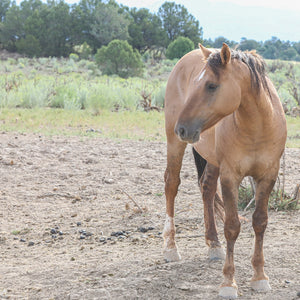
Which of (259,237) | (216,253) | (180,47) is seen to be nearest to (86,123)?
(216,253)

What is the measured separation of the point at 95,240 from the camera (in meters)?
5.20

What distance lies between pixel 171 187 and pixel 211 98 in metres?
1.80

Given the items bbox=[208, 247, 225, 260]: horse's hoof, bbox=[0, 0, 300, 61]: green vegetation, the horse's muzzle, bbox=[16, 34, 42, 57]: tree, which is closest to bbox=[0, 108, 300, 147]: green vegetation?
bbox=[208, 247, 225, 260]: horse's hoof

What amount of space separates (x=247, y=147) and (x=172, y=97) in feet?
4.76

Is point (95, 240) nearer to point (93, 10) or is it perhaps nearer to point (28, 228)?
point (28, 228)

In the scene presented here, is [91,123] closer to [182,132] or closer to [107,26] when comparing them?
[182,132]

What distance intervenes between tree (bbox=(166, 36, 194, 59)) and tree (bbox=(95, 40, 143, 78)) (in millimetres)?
11304

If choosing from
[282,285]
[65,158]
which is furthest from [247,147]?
[65,158]

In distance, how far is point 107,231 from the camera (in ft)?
17.8

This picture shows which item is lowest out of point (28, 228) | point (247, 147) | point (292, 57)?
point (28, 228)

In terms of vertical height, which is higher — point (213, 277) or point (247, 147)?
point (247, 147)

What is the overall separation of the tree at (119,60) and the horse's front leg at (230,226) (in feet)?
82.1

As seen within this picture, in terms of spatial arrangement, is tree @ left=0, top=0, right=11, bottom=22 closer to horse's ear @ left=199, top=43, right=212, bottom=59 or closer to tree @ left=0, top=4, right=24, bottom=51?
tree @ left=0, top=4, right=24, bottom=51

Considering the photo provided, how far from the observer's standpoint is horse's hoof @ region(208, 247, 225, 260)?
14.2 ft
